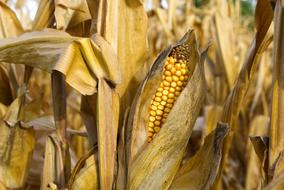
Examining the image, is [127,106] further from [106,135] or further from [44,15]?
[44,15]

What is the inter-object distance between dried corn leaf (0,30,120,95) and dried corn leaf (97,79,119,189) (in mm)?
24

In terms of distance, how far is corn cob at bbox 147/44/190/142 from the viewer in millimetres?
977

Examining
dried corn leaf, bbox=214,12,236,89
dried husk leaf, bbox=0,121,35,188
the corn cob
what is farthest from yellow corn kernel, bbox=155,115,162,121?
→ dried corn leaf, bbox=214,12,236,89

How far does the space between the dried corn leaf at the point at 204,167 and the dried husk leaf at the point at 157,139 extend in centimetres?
3

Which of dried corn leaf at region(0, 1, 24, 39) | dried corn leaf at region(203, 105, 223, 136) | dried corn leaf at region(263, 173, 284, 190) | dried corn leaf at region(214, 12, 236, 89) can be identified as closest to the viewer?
dried corn leaf at region(263, 173, 284, 190)

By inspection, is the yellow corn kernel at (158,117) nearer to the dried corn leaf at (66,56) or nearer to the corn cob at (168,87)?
the corn cob at (168,87)

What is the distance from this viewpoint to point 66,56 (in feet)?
3.10

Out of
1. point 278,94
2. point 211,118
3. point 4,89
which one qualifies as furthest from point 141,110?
point 211,118

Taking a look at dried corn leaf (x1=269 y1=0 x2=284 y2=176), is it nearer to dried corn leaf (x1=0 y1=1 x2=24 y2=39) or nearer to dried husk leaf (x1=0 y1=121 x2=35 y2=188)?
dried husk leaf (x1=0 y1=121 x2=35 y2=188)

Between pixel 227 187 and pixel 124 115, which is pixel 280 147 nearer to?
pixel 124 115

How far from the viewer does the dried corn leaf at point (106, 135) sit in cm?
97

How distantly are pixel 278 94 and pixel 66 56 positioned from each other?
1.38 feet

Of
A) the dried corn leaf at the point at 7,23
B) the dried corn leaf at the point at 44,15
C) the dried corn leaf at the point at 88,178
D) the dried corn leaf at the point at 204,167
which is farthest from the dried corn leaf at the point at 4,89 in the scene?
the dried corn leaf at the point at 204,167

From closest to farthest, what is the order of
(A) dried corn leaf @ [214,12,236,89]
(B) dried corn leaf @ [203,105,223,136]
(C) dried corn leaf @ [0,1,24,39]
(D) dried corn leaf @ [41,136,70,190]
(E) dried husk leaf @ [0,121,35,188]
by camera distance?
(D) dried corn leaf @ [41,136,70,190]
(E) dried husk leaf @ [0,121,35,188]
(C) dried corn leaf @ [0,1,24,39]
(B) dried corn leaf @ [203,105,223,136]
(A) dried corn leaf @ [214,12,236,89]
